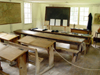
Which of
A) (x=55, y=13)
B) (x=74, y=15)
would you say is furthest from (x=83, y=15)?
(x=55, y=13)

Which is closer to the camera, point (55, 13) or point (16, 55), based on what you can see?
point (16, 55)

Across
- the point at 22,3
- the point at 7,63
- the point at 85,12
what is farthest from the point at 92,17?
the point at 7,63

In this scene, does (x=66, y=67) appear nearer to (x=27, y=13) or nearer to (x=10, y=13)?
(x=10, y=13)

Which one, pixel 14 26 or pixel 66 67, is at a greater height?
pixel 14 26

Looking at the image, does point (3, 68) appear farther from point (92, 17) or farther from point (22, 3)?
point (92, 17)

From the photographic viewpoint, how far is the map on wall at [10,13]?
617 centimetres

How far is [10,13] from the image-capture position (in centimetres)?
672

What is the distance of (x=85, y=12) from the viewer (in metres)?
9.09

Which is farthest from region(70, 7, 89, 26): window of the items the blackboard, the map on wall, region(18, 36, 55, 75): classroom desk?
region(18, 36, 55, 75): classroom desk

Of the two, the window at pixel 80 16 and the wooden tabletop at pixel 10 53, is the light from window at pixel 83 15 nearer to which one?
the window at pixel 80 16

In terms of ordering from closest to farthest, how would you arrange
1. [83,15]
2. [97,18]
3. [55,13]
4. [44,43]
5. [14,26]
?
[44,43] < [14,26] < [97,18] < [55,13] < [83,15]

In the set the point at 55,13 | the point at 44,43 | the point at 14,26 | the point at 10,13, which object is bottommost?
the point at 44,43

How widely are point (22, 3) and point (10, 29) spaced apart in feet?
6.40

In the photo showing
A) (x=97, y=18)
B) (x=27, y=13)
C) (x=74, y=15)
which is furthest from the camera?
(x=74, y=15)
